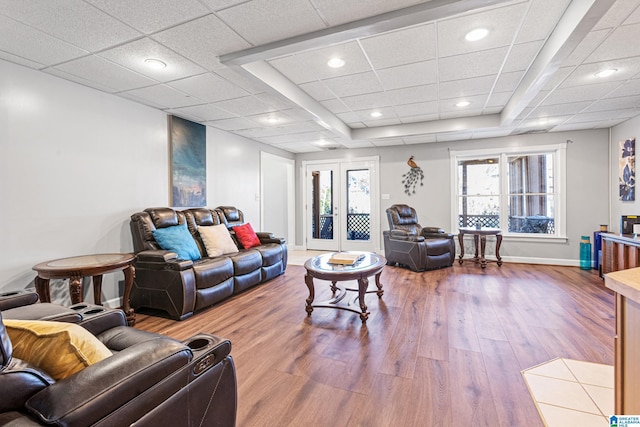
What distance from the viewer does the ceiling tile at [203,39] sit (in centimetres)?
210

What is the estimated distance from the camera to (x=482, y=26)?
224cm

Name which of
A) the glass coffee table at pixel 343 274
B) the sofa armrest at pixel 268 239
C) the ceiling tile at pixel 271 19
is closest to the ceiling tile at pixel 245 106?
the ceiling tile at pixel 271 19

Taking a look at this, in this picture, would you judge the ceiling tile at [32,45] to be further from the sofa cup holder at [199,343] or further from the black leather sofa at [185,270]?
the sofa cup holder at [199,343]

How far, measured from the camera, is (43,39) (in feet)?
7.29

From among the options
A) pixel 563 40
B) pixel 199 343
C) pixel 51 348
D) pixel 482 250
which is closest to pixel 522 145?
→ pixel 482 250

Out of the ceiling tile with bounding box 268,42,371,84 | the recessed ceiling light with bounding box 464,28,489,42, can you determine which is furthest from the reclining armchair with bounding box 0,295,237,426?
the recessed ceiling light with bounding box 464,28,489,42

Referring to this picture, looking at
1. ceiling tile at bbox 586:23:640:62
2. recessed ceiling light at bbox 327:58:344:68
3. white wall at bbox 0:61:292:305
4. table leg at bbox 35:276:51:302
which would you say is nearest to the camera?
ceiling tile at bbox 586:23:640:62

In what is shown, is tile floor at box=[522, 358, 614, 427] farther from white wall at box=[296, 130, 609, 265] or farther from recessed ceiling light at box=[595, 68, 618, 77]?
white wall at box=[296, 130, 609, 265]

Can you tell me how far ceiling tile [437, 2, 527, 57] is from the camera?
6.83ft

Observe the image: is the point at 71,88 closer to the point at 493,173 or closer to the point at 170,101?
the point at 170,101

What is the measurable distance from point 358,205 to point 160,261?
4.57m

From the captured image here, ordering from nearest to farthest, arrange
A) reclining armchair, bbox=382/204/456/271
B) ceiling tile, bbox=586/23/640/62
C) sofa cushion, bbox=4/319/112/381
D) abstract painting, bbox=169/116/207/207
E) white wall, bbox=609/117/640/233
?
sofa cushion, bbox=4/319/112/381, ceiling tile, bbox=586/23/640/62, abstract painting, bbox=169/116/207/207, white wall, bbox=609/117/640/233, reclining armchair, bbox=382/204/456/271

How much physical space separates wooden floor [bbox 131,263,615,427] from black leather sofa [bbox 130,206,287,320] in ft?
0.52

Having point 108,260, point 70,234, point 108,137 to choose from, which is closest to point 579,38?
point 108,260
